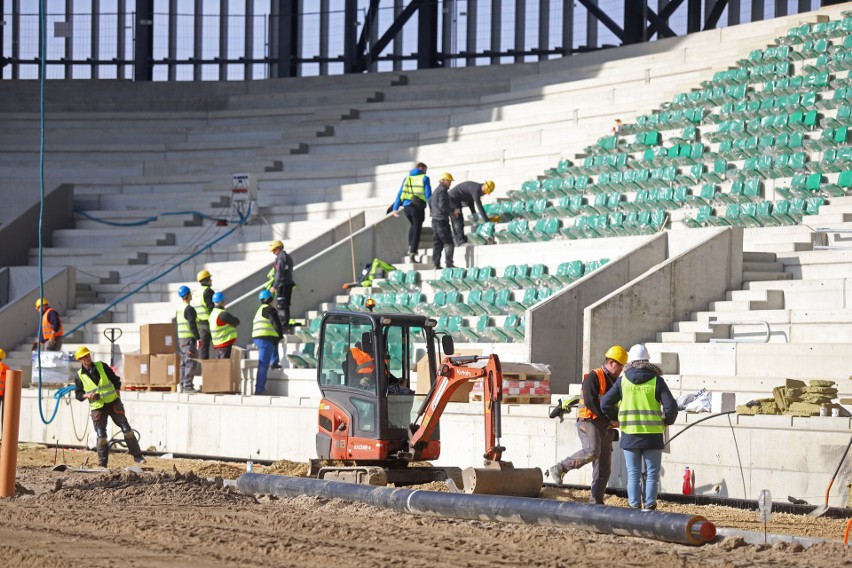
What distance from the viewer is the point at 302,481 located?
13.1 metres

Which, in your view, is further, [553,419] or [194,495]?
[553,419]

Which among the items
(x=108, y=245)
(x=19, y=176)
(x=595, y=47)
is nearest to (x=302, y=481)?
(x=108, y=245)

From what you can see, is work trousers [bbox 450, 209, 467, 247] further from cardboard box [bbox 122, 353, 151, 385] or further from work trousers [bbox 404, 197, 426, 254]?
cardboard box [bbox 122, 353, 151, 385]

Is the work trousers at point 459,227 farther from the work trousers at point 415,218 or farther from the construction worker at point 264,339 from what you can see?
the construction worker at point 264,339

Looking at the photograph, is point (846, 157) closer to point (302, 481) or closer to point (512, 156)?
point (512, 156)

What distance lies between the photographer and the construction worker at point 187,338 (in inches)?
818

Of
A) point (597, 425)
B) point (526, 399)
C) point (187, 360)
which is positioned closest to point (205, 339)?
point (187, 360)

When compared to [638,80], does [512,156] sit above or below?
below

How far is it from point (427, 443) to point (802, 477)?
365 centimetres

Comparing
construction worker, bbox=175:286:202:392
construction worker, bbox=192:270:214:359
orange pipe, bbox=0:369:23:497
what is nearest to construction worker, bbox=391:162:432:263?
construction worker, bbox=192:270:214:359

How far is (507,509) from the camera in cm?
1097

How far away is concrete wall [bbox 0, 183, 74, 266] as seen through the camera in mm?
29703

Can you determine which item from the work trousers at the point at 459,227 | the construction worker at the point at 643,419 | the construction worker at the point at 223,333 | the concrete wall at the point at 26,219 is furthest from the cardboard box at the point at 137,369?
the construction worker at the point at 643,419

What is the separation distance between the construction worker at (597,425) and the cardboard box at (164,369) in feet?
32.4
